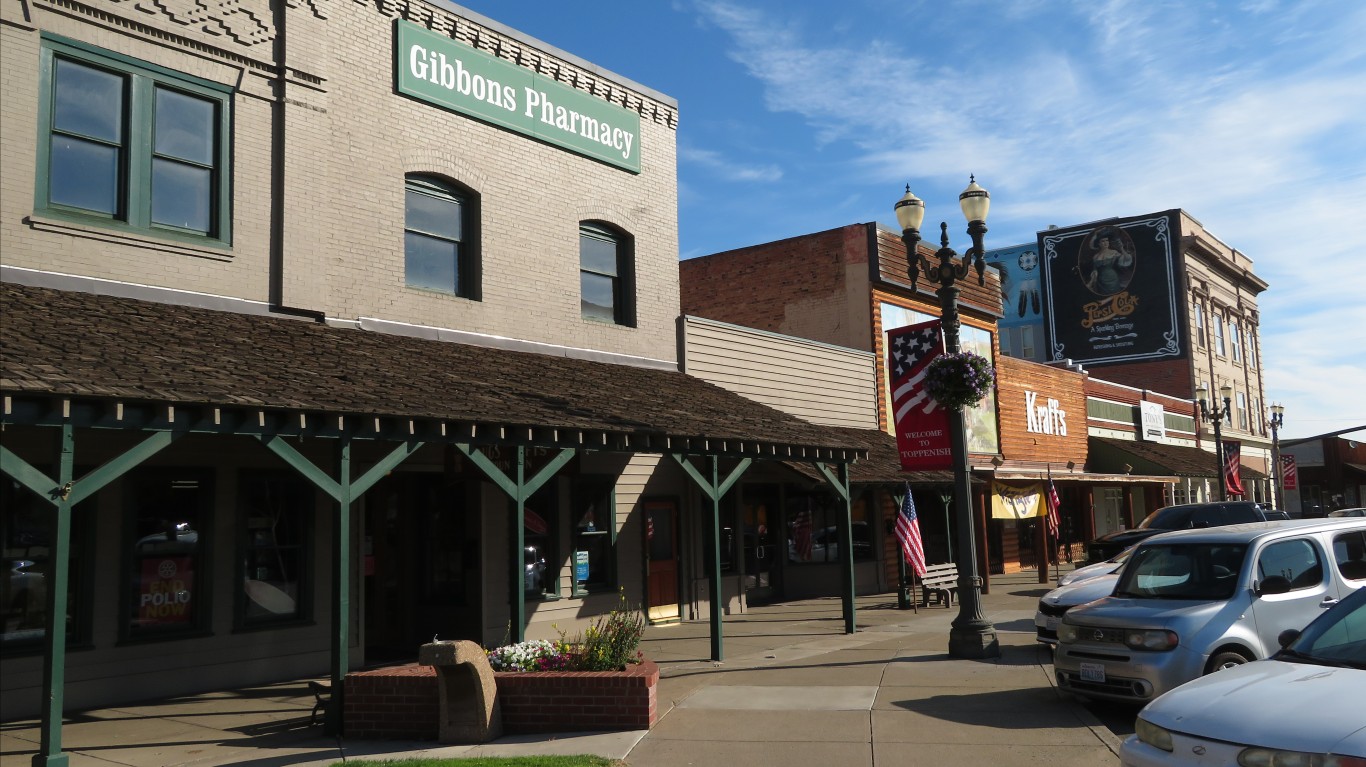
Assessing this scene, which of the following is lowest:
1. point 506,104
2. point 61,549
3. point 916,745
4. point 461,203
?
point 916,745

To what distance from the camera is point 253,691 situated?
1134 centimetres

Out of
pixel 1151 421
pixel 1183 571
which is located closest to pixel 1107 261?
pixel 1151 421

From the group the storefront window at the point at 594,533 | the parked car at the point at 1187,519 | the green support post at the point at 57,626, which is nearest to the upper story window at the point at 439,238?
the storefront window at the point at 594,533

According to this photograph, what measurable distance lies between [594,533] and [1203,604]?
9.06 m

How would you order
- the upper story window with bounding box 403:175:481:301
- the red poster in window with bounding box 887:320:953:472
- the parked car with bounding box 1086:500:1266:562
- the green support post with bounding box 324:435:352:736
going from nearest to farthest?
the green support post with bounding box 324:435:352:736
the upper story window with bounding box 403:175:481:301
the red poster in window with bounding box 887:320:953:472
the parked car with bounding box 1086:500:1266:562

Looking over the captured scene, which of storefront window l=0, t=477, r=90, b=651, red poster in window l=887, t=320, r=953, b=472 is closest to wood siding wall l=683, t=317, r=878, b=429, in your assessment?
red poster in window l=887, t=320, r=953, b=472

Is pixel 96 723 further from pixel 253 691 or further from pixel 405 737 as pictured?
pixel 405 737

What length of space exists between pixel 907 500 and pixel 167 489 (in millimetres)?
11703

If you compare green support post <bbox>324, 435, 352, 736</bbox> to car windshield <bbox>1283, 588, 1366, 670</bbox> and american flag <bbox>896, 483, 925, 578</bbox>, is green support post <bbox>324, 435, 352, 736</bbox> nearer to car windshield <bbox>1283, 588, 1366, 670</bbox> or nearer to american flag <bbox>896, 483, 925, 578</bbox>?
car windshield <bbox>1283, 588, 1366, 670</bbox>

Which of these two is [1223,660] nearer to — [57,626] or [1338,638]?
[1338,638]

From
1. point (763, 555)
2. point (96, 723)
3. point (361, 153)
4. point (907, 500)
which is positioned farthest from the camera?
point (763, 555)

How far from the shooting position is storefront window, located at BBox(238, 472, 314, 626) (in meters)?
11.8

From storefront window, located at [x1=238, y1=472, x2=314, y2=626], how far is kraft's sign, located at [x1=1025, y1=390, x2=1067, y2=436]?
21933mm

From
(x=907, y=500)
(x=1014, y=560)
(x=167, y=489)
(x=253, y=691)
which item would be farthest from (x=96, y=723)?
(x=1014, y=560)
